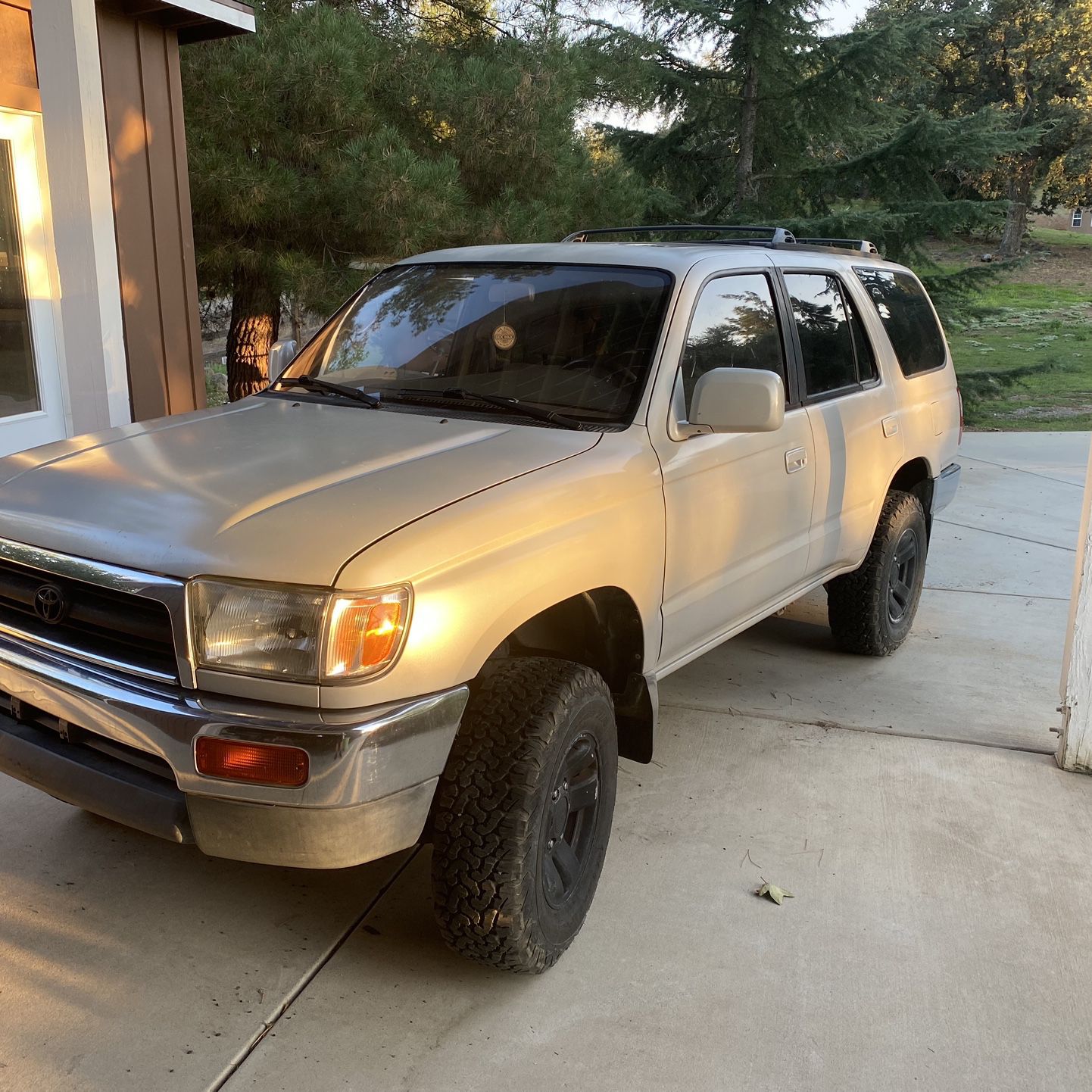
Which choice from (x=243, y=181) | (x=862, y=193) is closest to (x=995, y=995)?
Result: (x=243, y=181)

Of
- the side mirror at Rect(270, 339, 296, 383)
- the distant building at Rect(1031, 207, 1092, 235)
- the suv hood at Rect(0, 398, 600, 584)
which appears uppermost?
the distant building at Rect(1031, 207, 1092, 235)

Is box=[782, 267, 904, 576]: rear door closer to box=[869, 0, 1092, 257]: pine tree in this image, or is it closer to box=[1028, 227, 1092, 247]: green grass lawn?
box=[869, 0, 1092, 257]: pine tree

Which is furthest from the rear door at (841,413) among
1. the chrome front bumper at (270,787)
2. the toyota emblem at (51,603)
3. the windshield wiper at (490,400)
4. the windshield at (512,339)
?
the toyota emblem at (51,603)

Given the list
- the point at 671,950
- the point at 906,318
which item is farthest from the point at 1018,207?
the point at 671,950

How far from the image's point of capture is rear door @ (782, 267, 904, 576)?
4414 mm

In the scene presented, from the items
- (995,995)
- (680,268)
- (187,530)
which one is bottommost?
(995,995)

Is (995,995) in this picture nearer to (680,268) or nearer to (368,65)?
(680,268)

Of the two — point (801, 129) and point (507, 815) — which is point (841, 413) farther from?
point (801, 129)

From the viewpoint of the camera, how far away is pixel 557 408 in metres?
3.51

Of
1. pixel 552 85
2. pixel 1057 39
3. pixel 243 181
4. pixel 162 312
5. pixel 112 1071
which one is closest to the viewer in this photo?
pixel 112 1071

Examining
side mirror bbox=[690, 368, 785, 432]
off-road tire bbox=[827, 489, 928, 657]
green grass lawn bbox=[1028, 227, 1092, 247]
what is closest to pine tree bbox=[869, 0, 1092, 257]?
green grass lawn bbox=[1028, 227, 1092, 247]

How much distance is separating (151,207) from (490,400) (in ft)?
13.1

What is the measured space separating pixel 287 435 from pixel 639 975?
6.06 feet

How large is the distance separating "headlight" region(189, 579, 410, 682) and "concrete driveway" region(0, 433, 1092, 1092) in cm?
98
